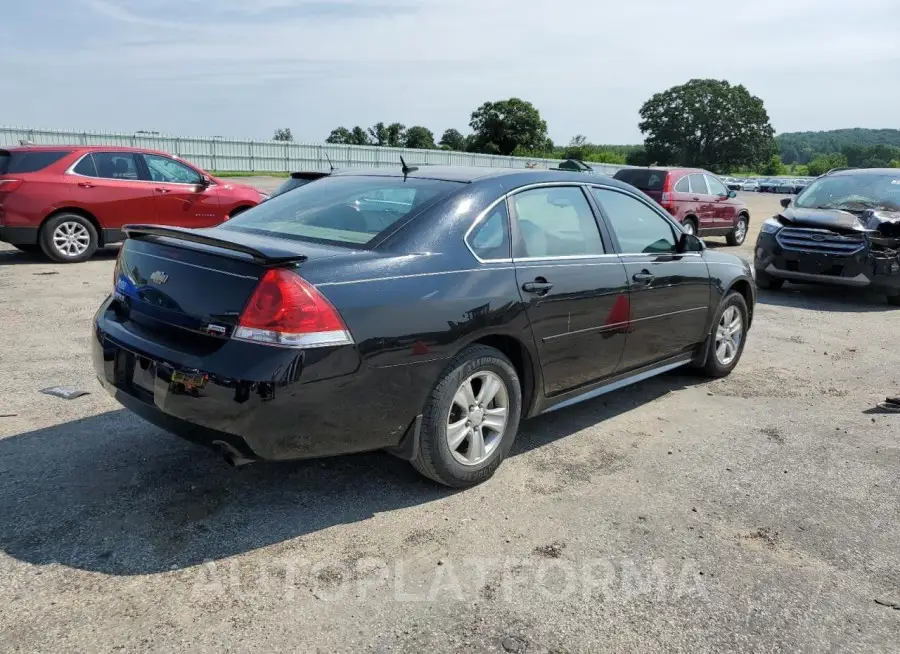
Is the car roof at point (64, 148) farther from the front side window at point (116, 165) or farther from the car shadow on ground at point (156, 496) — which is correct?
the car shadow on ground at point (156, 496)

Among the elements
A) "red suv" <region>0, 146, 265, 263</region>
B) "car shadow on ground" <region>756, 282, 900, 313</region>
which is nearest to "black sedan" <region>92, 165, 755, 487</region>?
"car shadow on ground" <region>756, 282, 900, 313</region>

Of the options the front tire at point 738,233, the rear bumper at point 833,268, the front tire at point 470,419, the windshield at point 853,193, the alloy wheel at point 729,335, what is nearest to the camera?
the front tire at point 470,419

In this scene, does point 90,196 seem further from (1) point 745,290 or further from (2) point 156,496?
(1) point 745,290

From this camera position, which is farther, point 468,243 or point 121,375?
point 468,243

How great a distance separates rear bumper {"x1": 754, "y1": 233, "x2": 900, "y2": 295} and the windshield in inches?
35.9

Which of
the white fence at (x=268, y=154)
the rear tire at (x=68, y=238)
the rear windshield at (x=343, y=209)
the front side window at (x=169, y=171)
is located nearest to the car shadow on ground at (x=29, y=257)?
the rear tire at (x=68, y=238)

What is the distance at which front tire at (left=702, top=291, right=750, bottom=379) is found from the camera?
19.2 feet

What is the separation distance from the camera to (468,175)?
4.26m

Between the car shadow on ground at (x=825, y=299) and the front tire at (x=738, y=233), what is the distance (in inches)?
207

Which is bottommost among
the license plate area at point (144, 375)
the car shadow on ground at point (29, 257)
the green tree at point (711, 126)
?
the car shadow on ground at point (29, 257)

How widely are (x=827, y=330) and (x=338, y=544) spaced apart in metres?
6.96

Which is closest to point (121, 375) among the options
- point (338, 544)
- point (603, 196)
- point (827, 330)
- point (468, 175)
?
point (338, 544)

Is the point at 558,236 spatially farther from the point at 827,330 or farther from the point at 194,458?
the point at 827,330

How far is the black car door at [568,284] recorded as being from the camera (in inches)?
161
